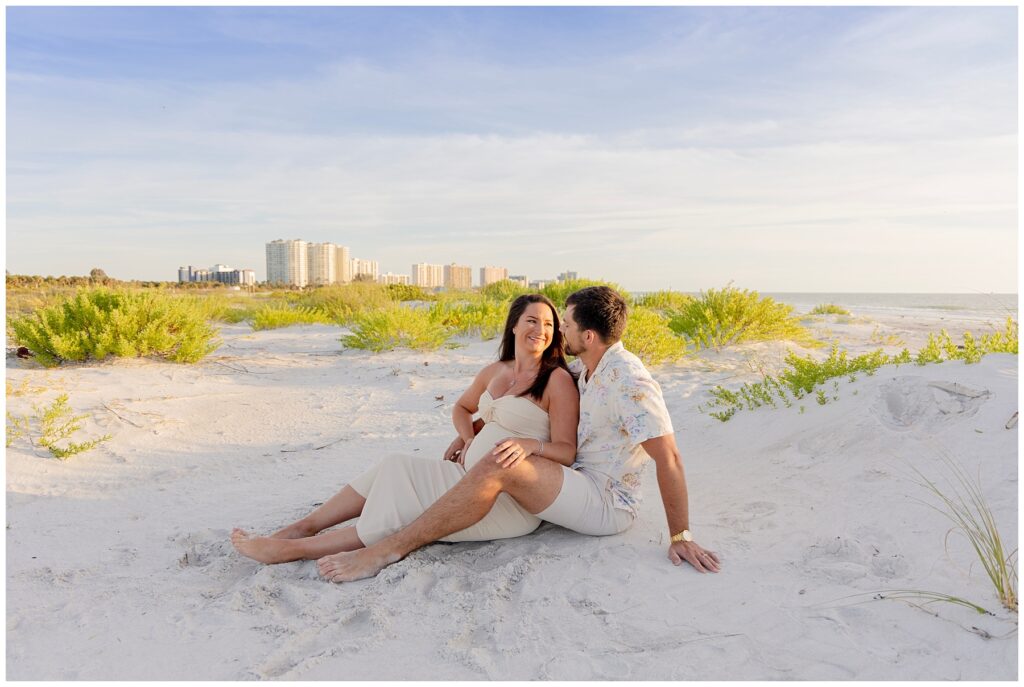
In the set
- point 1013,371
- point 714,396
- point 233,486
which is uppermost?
point 1013,371

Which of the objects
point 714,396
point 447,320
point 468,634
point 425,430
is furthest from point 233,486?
point 447,320

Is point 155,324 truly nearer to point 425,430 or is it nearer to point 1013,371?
point 425,430

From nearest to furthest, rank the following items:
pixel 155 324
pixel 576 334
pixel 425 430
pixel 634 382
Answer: pixel 634 382 → pixel 576 334 → pixel 425 430 → pixel 155 324

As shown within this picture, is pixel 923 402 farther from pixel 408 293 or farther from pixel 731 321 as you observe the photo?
pixel 408 293

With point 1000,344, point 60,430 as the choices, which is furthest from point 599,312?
point 60,430

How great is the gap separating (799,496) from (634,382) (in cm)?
151

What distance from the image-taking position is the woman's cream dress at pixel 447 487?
3.55 meters

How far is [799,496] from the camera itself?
4.15 meters

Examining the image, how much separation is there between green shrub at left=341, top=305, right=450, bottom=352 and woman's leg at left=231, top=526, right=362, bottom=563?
637 cm

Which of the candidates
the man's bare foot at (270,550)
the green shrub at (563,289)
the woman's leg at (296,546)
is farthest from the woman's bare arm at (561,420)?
the green shrub at (563,289)

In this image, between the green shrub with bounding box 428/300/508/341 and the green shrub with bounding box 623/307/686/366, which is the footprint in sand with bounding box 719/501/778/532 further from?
the green shrub with bounding box 428/300/508/341

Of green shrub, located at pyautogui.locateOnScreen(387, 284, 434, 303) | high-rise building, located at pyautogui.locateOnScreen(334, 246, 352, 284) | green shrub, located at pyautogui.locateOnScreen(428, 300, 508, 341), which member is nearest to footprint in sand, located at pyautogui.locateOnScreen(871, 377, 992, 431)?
green shrub, located at pyautogui.locateOnScreen(428, 300, 508, 341)

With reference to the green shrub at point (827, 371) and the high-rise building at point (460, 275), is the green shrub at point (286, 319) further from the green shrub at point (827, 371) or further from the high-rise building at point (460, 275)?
the green shrub at point (827, 371)

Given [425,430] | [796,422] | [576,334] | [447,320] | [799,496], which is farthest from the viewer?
[447,320]
